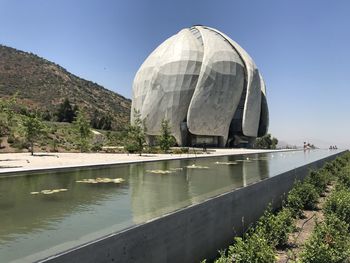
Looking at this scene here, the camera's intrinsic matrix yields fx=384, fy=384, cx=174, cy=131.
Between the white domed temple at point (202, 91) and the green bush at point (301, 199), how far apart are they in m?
31.9

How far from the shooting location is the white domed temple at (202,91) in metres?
44.6


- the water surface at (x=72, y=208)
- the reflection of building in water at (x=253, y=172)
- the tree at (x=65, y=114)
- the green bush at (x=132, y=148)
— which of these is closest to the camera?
the water surface at (x=72, y=208)

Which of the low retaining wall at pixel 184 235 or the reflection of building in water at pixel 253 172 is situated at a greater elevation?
the reflection of building in water at pixel 253 172

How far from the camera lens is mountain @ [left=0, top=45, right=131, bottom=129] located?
234 feet

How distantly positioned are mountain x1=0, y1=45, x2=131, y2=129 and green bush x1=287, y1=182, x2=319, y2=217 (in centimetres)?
5722

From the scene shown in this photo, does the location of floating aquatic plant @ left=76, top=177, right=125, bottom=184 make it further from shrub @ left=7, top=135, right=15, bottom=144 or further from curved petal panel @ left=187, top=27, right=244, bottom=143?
curved petal panel @ left=187, top=27, right=244, bottom=143

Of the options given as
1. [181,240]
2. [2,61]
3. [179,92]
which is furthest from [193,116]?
[2,61]

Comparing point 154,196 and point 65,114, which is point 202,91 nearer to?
point 65,114

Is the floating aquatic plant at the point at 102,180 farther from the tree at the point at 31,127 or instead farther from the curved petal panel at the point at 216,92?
the curved petal panel at the point at 216,92

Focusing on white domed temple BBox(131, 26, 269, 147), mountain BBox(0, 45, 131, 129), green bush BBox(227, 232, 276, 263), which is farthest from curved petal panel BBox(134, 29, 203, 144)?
green bush BBox(227, 232, 276, 263)

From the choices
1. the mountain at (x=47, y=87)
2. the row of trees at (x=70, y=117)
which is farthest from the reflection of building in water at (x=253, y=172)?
the mountain at (x=47, y=87)

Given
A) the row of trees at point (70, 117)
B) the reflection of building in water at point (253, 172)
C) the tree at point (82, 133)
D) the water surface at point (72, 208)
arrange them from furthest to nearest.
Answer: the row of trees at point (70, 117) < the tree at point (82, 133) < the reflection of building in water at point (253, 172) < the water surface at point (72, 208)

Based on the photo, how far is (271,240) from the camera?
25.4 ft

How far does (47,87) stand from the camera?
78688 mm
